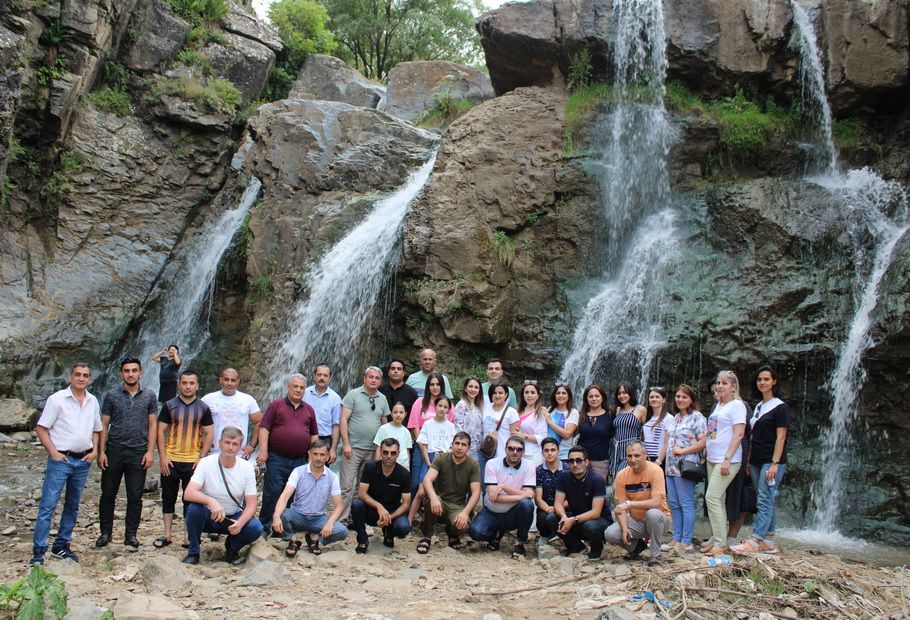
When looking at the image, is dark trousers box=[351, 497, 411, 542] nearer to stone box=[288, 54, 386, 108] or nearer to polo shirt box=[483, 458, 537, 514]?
polo shirt box=[483, 458, 537, 514]

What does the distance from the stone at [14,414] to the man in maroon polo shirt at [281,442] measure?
287 inches

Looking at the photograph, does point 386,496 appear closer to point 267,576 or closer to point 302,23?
point 267,576

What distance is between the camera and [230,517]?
6.54m

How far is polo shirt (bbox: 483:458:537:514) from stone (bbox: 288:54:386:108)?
16.6 m

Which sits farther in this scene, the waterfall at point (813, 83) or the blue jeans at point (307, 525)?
the waterfall at point (813, 83)

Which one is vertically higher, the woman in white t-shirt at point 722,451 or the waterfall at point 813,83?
the waterfall at point 813,83

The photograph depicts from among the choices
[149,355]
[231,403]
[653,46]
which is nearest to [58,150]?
[149,355]

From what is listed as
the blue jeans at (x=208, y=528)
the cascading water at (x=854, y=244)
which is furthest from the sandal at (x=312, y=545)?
the cascading water at (x=854, y=244)

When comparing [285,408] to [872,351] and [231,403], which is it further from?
[872,351]

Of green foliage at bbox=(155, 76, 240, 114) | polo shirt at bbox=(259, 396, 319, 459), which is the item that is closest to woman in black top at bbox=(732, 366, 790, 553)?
polo shirt at bbox=(259, 396, 319, 459)

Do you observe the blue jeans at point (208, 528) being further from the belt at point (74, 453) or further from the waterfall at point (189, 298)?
the waterfall at point (189, 298)

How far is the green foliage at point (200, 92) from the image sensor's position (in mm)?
17781

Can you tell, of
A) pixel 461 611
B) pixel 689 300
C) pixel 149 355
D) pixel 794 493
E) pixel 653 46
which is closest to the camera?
pixel 461 611

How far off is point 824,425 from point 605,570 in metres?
5.10
